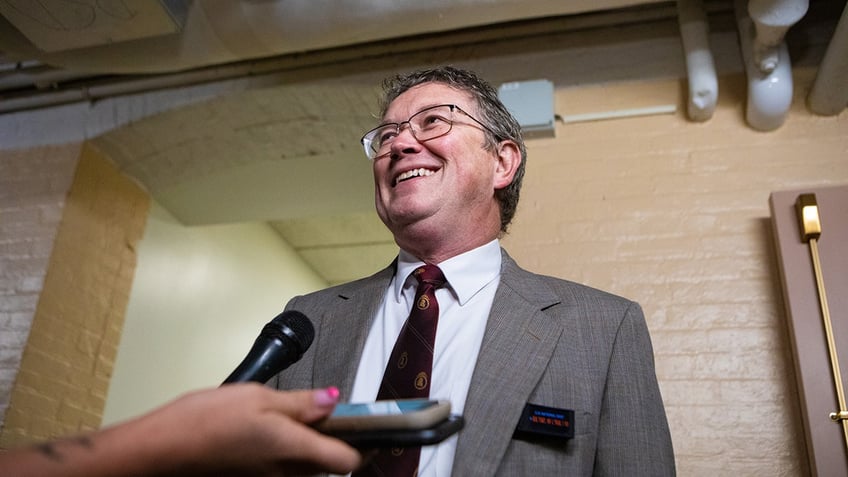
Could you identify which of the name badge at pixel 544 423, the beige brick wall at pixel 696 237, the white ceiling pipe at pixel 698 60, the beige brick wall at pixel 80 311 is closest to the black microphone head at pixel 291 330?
the name badge at pixel 544 423

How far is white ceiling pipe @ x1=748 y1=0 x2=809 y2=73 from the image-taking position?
6.46 feet

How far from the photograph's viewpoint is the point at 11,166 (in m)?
3.08

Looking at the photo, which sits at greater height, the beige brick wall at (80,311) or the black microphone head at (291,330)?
the beige brick wall at (80,311)

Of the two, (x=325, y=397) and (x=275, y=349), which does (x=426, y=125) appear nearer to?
(x=275, y=349)

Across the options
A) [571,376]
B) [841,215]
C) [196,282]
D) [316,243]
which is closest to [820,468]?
[841,215]

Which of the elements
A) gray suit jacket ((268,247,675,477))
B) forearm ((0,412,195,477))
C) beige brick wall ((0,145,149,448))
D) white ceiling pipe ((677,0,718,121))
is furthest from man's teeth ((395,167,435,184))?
beige brick wall ((0,145,149,448))

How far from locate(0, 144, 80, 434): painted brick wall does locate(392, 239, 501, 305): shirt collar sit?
6.22 ft

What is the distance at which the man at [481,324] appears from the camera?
1.13 m

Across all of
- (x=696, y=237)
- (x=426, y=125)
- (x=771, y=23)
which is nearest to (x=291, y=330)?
(x=426, y=125)

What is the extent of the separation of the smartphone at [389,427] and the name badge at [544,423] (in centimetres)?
54

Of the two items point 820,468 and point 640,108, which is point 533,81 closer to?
point 640,108

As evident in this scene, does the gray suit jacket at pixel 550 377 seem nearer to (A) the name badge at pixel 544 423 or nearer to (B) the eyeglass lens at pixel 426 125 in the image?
(A) the name badge at pixel 544 423

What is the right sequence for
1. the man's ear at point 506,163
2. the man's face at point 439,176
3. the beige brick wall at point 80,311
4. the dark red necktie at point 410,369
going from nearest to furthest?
the dark red necktie at point 410,369
the man's face at point 439,176
the man's ear at point 506,163
the beige brick wall at point 80,311

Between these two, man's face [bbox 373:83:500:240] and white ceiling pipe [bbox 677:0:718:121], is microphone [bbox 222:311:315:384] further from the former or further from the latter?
white ceiling pipe [bbox 677:0:718:121]
